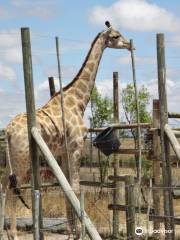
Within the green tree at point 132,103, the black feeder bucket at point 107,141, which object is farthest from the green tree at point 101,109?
the black feeder bucket at point 107,141

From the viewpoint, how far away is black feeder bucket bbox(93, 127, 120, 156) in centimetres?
940

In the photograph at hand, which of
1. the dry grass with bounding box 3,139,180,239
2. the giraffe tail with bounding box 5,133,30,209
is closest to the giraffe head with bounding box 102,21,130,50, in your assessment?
the dry grass with bounding box 3,139,180,239

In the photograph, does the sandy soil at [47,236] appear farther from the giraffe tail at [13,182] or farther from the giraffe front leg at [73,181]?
the giraffe tail at [13,182]

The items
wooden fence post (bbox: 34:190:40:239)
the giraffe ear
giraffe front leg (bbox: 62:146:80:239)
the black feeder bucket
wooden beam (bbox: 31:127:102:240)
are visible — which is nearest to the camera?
wooden beam (bbox: 31:127:102:240)

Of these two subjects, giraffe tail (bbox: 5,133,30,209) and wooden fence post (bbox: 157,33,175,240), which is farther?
giraffe tail (bbox: 5,133,30,209)

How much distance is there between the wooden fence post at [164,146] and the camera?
733cm

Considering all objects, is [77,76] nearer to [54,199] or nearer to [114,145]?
[114,145]

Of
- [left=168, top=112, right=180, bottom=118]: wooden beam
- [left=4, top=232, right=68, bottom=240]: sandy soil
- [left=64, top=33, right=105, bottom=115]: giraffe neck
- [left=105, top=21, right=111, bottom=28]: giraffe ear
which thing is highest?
[left=105, top=21, right=111, bottom=28]: giraffe ear

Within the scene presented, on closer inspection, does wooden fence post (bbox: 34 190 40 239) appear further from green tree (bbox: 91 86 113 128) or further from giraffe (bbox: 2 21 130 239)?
green tree (bbox: 91 86 113 128)

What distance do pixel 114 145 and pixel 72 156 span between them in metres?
0.81

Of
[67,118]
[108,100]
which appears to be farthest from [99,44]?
[108,100]

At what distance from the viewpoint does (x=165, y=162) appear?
7.41m

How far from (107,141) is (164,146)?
6.84ft

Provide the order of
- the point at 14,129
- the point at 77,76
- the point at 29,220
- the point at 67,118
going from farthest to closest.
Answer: the point at 29,220 → the point at 77,76 → the point at 67,118 → the point at 14,129
